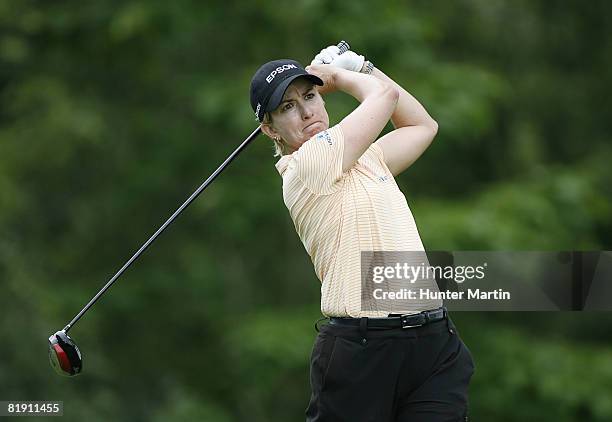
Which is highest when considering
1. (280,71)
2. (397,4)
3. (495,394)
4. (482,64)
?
(280,71)

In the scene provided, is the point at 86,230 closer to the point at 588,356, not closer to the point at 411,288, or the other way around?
the point at 588,356

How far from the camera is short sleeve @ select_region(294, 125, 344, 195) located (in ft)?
14.5

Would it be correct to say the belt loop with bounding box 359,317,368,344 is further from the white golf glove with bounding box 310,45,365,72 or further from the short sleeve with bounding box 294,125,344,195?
the white golf glove with bounding box 310,45,365,72

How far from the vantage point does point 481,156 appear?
13.9 meters

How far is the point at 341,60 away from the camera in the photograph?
4.87 metres

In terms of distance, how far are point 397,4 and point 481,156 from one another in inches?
78.0

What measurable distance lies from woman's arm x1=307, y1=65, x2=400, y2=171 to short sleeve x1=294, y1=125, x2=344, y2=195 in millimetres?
26

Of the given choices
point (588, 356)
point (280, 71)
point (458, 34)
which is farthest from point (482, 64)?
point (280, 71)

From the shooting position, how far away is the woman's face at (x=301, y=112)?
4660 millimetres

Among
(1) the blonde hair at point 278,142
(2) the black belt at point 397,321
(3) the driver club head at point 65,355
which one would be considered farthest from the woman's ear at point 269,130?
(3) the driver club head at point 65,355

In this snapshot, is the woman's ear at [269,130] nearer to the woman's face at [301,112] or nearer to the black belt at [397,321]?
the woman's face at [301,112]

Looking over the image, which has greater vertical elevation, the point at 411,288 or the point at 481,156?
the point at 411,288

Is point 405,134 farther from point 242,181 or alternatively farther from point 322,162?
point 242,181

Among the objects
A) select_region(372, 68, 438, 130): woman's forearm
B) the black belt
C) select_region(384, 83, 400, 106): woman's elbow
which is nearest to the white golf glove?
select_region(372, 68, 438, 130): woman's forearm
